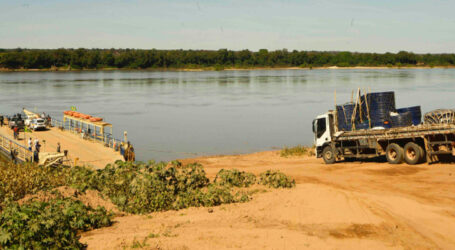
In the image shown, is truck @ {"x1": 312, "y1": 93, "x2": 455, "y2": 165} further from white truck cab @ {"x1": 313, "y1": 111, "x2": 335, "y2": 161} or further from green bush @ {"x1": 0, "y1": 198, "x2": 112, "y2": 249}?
green bush @ {"x1": 0, "y1": 198, "x2": 112, "y2": 249}

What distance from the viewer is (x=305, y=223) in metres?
13.4

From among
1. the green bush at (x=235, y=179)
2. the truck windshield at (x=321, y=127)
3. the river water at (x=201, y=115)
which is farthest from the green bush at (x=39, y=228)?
the river water at (x=201, y=115)

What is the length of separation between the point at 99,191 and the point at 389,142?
52.7ft

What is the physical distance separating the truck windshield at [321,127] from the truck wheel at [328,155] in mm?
1024

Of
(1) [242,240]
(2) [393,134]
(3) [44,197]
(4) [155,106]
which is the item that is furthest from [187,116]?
(1) [242,240]

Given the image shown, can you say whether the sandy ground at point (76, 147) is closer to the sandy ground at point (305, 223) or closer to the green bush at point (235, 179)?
the green bush at point (235, 179)

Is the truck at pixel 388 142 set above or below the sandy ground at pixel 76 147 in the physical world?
above

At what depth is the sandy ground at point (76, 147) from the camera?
33031mm

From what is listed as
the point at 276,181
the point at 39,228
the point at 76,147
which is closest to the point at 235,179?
the point at 276,181

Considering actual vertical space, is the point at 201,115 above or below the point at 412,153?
below

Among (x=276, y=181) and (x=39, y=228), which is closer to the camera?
(x=39, y=228)

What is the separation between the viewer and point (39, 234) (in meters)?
10.9

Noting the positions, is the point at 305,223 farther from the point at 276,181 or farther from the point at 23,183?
the point at 23,183

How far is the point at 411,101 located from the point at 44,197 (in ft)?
220
